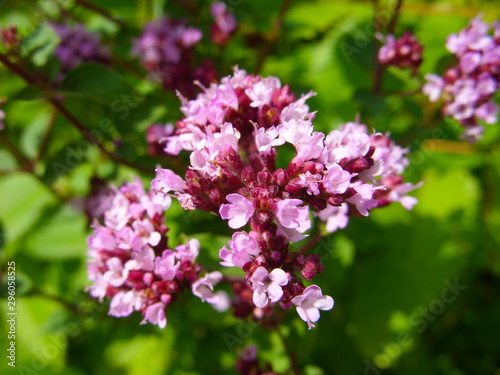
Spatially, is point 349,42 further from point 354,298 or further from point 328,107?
point 354,298

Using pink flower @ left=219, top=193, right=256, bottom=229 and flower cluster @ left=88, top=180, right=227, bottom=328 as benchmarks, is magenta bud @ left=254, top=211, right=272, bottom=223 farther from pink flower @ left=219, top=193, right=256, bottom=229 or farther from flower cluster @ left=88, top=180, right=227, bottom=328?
flower cluster @ left=88, top=180, right=227, bottom=328

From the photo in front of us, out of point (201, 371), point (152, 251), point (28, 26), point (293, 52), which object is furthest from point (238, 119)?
point (28, 26)

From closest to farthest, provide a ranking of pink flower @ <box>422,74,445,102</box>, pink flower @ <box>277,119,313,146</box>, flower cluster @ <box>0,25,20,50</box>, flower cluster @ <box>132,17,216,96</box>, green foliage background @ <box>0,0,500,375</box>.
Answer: pink flower @ <box>277,119,313,146</box>
flower cluster @ <box>0,25,20,50</box>
pink flower @ <box>422,74,445,102</box>
green foliage background @ <box>0,0,500,375</box>
flower cluster @ <box>132,17,216,96</box>

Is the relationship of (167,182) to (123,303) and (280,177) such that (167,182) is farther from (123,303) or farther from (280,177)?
(123,303)

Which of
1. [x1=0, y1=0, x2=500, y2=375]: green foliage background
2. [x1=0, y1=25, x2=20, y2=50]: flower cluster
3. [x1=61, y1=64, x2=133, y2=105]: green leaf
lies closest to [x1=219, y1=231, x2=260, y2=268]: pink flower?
[x1=0, y1=0, x2=500, y2=375]: green foliage background

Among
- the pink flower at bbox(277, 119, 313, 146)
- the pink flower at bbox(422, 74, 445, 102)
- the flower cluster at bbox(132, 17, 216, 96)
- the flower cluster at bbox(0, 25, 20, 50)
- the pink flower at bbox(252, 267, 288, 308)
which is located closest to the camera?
the pink flower at bbox(252, 267, 288, 308)

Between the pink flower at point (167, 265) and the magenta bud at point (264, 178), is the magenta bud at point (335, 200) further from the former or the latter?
the pink flower at point (167, 265)

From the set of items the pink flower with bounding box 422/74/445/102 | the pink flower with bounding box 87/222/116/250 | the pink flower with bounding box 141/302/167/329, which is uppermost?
the pink flower with bounding box 422/74/445/102
